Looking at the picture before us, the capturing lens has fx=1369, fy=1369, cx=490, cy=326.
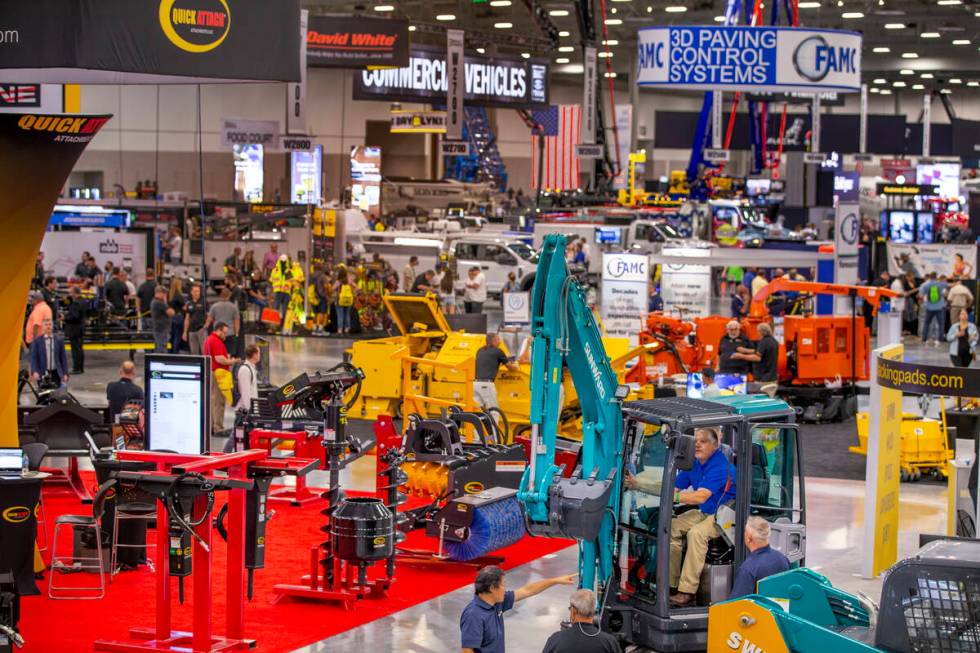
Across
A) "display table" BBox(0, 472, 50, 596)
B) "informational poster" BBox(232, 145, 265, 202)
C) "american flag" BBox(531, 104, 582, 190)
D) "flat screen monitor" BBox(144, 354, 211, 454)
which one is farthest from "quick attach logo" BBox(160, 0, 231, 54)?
"informational poster" BBox(232, 145, 265, 202)

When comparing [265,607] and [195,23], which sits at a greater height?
[195,23]

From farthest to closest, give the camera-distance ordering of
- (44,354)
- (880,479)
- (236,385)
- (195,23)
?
1. (44,354)
2. (236,385)
3. (880,479)
4. (195,23)

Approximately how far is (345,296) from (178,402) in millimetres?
16224

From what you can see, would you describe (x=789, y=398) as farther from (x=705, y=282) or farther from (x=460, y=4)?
(x=460, y=4)

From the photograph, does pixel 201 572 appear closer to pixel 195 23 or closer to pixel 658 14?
pixel 195 23

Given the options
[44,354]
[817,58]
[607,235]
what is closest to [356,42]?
[44,354]

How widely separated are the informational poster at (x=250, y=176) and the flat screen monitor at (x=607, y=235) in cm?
1508

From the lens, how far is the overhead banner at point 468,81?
3012cm

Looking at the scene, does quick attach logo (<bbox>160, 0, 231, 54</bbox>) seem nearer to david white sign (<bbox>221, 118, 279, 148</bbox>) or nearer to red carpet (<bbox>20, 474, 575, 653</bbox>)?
red carpet (<bbox>20, 474, 575, 653</bbox>)

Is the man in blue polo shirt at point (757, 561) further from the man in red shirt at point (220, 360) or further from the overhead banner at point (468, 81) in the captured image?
the overhead banner at point (468, 81)

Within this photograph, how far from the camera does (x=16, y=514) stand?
991 cm

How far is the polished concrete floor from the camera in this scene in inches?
375

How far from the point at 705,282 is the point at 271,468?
53.2ft

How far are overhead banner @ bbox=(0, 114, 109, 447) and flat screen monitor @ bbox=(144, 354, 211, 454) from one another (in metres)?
1.29
